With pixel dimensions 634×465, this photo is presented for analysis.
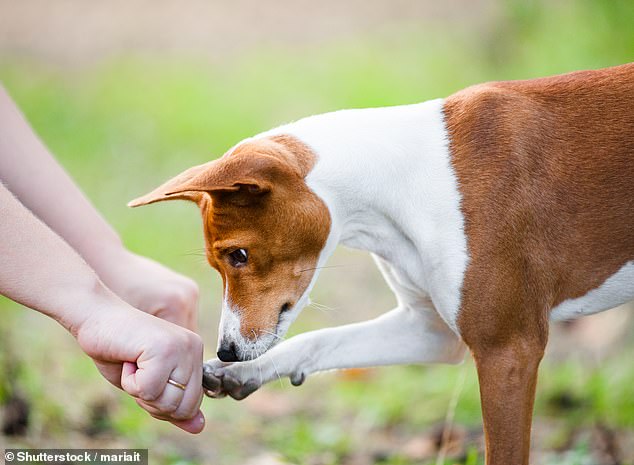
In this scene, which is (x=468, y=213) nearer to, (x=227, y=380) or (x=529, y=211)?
(x=529, y=211)

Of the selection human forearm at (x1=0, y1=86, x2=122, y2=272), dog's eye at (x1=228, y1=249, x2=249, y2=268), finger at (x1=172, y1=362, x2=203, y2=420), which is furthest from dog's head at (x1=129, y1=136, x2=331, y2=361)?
human forearm at (x1=0, y1=86, x2=122, y2=272)

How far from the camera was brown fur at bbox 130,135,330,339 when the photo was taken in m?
2.51

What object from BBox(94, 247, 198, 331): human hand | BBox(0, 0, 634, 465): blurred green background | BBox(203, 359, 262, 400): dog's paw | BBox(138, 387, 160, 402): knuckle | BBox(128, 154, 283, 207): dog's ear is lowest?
BBox(0, 0, 634, 465): blurred green background

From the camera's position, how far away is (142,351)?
230cm

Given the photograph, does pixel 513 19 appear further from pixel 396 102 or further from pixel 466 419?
pixel 466 419

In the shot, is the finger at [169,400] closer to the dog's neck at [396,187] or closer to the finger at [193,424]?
the finger at [193,424]

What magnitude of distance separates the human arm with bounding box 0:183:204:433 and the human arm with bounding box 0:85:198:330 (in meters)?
0.48

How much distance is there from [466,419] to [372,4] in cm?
622

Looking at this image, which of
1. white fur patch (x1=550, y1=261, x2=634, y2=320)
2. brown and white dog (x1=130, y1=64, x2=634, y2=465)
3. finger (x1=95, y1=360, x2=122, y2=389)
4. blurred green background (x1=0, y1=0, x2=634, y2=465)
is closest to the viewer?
finger (x1=95, y1=360, x2=122, y2=389)

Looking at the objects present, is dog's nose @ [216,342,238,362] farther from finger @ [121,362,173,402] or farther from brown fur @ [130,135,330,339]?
finger @ [121,362,173,402]

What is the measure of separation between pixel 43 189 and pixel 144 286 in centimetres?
40

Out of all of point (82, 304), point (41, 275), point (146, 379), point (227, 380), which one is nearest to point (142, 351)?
point (146, 379)

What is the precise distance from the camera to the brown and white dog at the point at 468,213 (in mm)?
2531

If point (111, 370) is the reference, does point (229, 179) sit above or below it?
above
